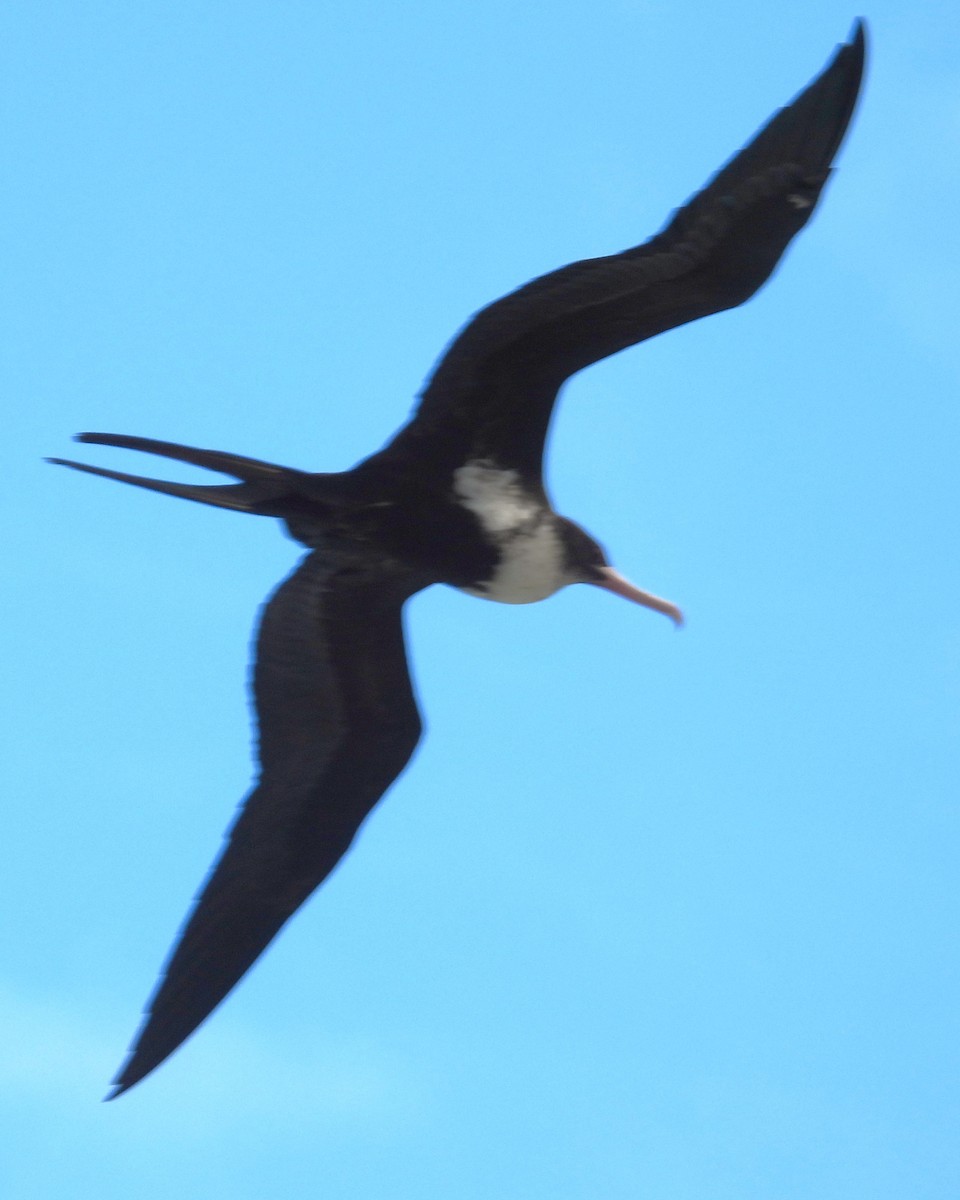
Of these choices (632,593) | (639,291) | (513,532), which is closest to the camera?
(639,291)

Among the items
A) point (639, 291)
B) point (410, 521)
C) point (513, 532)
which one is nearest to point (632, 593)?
point (513, 532)

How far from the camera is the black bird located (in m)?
6.52

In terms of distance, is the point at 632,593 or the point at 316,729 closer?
the point at 316,729

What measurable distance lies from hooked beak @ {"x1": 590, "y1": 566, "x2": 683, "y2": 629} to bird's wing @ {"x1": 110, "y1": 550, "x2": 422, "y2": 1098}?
0.80m

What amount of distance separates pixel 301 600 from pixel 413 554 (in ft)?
1.39

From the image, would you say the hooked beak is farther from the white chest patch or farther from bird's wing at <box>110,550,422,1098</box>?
bird's wing at <box>110,550,422,1098</box>

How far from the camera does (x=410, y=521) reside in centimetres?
720

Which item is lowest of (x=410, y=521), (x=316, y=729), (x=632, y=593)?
(x=316, y=729)

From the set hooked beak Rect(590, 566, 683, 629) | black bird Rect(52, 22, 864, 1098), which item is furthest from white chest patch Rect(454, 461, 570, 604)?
hooked beak Rect(590, 566, 683, 629)

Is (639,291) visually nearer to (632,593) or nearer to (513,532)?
(513,532)

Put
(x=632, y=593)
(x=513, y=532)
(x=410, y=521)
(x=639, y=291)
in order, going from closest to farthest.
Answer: (x=639, y=291)
(x=410, y=521)
(x=513, y=532)
(x=632, y=593)

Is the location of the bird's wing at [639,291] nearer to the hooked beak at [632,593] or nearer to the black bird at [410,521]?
the black bird at [410,521]

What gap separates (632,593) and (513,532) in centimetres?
85

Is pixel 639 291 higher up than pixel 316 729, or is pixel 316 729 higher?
pixel 639 291
